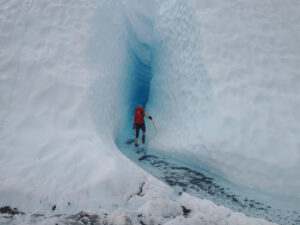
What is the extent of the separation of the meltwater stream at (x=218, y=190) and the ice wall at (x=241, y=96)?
0.59 feet

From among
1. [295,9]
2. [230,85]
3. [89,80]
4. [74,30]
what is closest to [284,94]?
[230,85]

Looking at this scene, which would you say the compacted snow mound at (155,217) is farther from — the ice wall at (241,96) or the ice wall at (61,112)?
the ice wall at (241,96)

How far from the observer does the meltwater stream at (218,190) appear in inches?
129

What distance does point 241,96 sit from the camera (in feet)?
14.6

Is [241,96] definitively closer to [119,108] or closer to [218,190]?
[218,190]

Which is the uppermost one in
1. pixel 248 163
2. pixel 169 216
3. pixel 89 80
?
pixel 89 80

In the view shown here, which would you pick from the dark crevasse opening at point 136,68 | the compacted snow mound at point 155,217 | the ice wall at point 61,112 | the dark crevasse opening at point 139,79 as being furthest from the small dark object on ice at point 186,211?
the dark crevasse opening at point 139,79

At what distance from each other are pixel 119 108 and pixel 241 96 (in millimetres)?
3341

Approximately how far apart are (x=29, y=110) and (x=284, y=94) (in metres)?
4.66

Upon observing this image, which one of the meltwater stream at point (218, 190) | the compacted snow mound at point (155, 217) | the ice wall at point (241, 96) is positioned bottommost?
the compacted snow mound at point (155, 217)

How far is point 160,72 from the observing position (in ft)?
24.5

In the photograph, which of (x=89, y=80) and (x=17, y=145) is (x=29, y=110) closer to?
(x=17, y=145)

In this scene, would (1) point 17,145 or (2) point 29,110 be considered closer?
(1) point 17,145

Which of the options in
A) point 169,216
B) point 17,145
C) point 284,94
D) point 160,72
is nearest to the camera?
point 169,216
